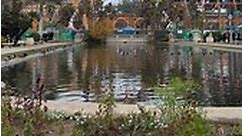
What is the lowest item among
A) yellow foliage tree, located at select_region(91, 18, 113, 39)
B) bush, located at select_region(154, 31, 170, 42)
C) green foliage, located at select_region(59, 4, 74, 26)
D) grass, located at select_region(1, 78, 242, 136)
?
bush, located at select_region(154, 31, 170, 42)

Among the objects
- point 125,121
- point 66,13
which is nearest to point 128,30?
point 66,13

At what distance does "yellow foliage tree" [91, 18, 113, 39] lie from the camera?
Result: 5069cm

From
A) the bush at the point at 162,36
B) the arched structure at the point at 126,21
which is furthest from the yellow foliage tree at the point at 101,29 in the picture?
the arched structure at the point at 126,21

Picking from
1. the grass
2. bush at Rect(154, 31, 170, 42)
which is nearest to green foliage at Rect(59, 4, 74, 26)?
bush at Rect(154, 31, 170, 42)

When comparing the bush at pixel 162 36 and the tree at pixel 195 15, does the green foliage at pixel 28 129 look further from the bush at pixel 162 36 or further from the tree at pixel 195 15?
the bush at pixel 162 36

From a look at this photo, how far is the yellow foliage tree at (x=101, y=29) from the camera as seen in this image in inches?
1996

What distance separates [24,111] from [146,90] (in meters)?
5.69

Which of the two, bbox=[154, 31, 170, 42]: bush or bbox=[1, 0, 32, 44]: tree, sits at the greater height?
bbox=[1, 0, 32, 44]: tree

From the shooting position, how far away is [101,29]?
51.3m

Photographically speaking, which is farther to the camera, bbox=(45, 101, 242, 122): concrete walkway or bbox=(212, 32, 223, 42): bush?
bbox=(212, 32, 223, 42): bush

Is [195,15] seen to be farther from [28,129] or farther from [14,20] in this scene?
[28,129]

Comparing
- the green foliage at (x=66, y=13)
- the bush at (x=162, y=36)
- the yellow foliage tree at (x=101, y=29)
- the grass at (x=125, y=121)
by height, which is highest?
the green foliage at (x=66, y=13)

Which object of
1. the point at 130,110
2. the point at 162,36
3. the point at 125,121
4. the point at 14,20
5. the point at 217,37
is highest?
the point at 14,20

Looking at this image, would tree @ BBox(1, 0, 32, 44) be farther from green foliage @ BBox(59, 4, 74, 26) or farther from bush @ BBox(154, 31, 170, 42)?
bush @ BBox(154, 31, 170, 42)
